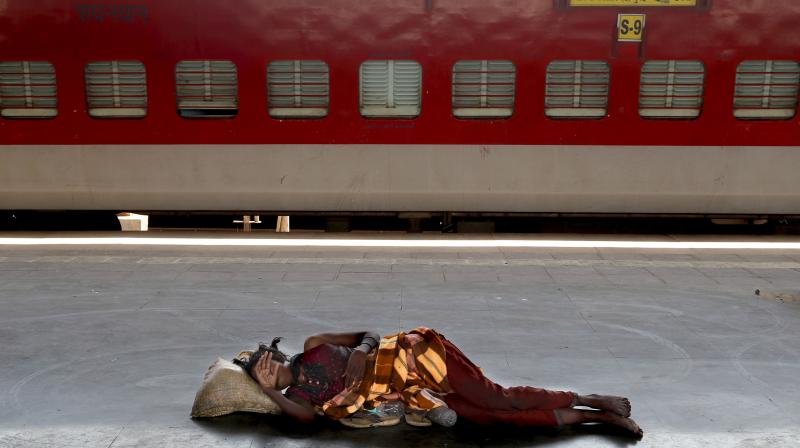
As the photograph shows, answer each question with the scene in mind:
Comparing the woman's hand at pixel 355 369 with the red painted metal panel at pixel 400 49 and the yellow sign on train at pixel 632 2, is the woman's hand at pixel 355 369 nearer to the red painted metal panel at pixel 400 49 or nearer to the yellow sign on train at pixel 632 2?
the red painted metal panel at pixel 400 49

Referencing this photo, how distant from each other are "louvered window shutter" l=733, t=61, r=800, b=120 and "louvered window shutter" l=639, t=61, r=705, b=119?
0.50 meters

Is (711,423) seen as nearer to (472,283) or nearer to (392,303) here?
(392,303)

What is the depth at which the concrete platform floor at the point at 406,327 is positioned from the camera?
4.18 meters

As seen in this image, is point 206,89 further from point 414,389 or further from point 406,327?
point 414,389

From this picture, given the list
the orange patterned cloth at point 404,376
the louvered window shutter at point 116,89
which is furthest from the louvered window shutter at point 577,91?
the orange patterned cloth at point 404,376

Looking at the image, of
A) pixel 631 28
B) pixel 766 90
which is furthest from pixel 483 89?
pixel 766 90

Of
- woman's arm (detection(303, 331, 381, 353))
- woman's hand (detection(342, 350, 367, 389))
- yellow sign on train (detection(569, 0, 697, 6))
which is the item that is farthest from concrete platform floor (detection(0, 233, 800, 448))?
yellow sign on train (detection(569, 0, 697, 6))

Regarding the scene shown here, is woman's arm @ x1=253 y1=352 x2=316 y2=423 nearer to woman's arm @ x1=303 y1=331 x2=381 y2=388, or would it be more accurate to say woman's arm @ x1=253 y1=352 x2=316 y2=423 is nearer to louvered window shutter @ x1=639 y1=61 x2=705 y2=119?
woman's arm @ x1=303 y1=331 x2=381 y2=388

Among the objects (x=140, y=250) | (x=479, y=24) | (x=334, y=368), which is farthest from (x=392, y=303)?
(x=479, y=24)

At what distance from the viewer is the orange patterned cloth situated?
4.19 metres

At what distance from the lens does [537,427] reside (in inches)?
165

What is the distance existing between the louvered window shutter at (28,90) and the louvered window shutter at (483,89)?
5.35 m

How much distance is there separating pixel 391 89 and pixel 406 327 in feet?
16.2

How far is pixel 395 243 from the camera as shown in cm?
997
